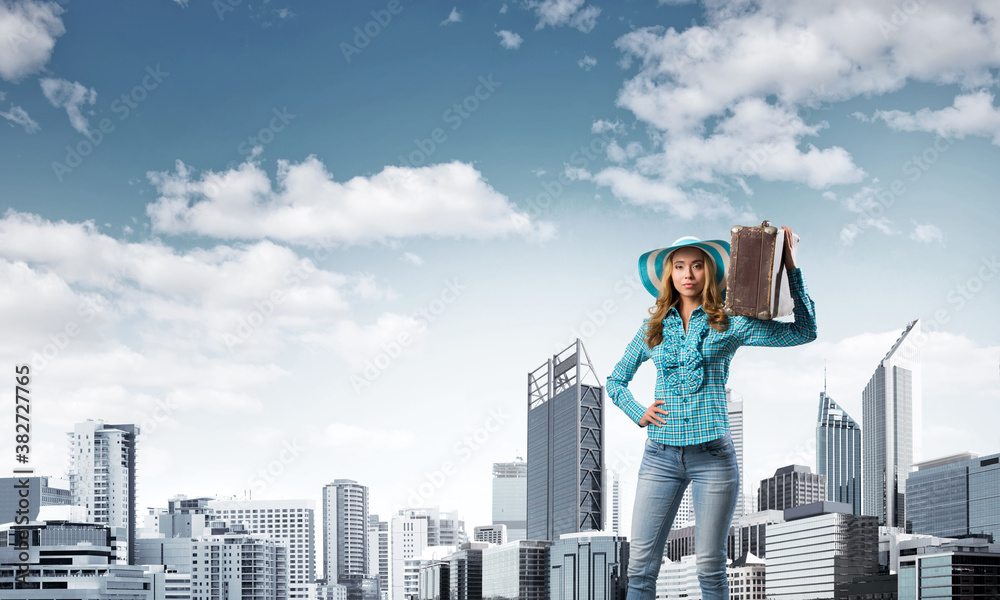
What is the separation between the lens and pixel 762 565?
104 m

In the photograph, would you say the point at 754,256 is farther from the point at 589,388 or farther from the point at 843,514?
the point at 589,388

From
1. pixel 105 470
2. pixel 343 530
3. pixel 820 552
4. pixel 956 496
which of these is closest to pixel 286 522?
pixel 343 530

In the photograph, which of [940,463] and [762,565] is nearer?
[762,565]

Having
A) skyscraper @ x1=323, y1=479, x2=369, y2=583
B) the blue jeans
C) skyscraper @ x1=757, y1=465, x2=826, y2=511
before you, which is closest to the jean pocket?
the blue jeans

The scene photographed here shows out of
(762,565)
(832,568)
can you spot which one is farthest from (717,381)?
(762,565)

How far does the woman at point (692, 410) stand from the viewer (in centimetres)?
523

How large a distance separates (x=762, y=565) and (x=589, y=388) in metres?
25.6

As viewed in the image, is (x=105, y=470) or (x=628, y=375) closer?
(x=628, y=375)

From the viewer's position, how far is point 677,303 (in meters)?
5.46

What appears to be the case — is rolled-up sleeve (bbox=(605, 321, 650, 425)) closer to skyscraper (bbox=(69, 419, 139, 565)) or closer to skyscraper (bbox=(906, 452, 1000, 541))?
skyscraper (bbox=(906, 452, 1000, 541))

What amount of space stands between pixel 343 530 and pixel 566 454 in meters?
64.9

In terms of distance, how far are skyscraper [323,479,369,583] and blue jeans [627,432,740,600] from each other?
→ 6578 inches

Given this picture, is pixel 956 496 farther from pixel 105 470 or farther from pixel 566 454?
pixel 105 470

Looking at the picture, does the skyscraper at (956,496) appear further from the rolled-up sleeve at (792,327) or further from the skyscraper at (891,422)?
the rolled-up sleeve at (792,327)
